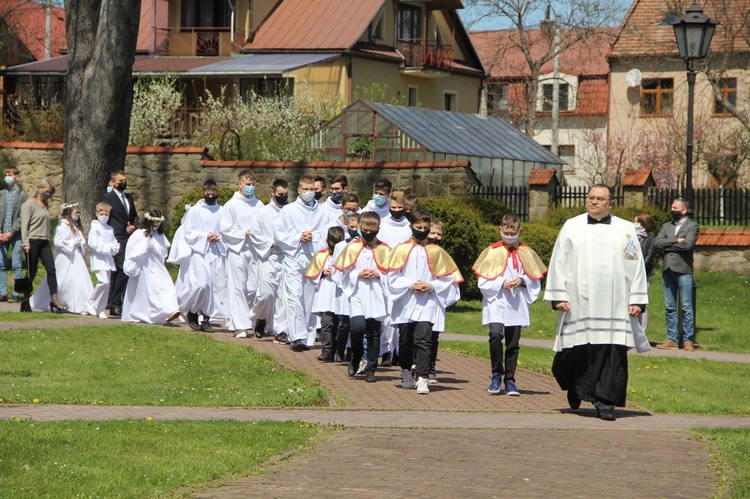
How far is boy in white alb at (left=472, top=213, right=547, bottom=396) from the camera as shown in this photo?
12.0 meters

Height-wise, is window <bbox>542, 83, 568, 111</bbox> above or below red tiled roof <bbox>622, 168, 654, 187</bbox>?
above

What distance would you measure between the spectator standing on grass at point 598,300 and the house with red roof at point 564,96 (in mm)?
48975

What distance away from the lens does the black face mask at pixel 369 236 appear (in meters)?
12.7

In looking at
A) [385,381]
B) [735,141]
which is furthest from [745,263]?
[735,141]

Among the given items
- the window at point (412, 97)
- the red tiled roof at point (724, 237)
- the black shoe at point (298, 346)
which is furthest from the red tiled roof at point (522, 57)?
the black shoe at point (298, 346)

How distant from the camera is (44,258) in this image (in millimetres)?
18297

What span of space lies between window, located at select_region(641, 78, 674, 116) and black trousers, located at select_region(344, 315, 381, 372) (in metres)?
43.4

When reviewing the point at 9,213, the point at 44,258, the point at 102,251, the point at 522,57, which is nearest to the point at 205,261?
the point at 102,251

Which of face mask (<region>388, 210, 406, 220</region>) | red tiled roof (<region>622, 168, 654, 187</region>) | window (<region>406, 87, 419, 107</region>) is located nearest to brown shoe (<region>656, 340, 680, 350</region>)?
face mask (<region>388, 210, 406, 220</region>)

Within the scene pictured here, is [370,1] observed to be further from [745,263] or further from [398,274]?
[398,274]

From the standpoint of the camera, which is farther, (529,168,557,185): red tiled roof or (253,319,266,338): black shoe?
(529,168,557,185): red tiled roof

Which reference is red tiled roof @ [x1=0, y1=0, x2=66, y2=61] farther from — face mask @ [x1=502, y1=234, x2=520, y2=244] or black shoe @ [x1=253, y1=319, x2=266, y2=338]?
face mask @ [x1=502, y1=234, x2=520, y2=244]

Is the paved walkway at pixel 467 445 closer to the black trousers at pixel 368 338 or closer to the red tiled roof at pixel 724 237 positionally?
the black trousers at pixel 368 338

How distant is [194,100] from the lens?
43906 mm
